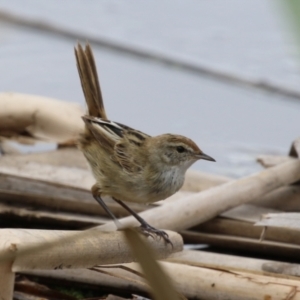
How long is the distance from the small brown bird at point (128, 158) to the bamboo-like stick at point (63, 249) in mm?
683

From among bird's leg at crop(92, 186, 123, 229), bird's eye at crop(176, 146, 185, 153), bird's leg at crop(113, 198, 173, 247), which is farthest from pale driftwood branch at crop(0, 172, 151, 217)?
bird's eye at crop(176, 146, 185, 153)

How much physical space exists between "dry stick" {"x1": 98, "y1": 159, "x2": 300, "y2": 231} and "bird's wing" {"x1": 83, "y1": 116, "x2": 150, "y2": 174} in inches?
8.7

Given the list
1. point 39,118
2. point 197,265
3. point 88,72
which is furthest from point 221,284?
point 39,118

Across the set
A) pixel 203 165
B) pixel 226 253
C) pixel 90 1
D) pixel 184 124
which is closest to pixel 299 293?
pixel 226 253

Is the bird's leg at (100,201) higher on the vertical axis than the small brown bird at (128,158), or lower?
lower

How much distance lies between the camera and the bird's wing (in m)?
3.15

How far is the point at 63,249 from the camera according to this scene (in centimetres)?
202

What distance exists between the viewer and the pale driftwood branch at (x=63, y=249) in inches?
75.3

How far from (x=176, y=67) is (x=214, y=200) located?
244 cm

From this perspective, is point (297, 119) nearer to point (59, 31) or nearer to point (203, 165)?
point (203, 165)

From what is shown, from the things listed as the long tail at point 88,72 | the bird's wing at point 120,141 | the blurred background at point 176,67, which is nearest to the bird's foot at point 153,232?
the bird's wing at point 120,141

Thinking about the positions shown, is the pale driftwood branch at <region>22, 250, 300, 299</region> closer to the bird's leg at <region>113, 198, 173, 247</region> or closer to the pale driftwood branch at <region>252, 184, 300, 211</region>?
the bird's leg at <region>113, 198, 173, 247</region>

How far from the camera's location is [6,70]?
538 centimetres

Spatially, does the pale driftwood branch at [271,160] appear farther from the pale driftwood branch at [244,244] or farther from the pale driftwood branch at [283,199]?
the pale driftwood branch at [244,244]
